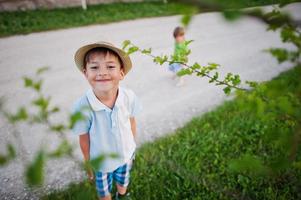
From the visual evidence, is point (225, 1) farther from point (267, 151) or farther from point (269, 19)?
point (267, 151)

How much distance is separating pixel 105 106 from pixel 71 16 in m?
8.03

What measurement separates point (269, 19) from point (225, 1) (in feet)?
1.06

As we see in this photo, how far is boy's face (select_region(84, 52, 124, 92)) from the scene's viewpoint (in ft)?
6.67

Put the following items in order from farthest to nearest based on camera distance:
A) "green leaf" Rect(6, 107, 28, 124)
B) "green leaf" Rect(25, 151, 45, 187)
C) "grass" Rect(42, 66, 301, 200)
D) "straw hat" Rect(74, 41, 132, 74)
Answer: "grass" Rect(42, 66, 301, 200) → "straw hat" Rect(74, 41, 132, 74) → "green leaf" Rect(6, 107, 28, 124) → "green leaf" Rect(25, 151, 45, 187)

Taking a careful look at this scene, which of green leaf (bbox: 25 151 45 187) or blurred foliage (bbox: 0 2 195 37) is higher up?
green leaf (bbox: 25 151 45 187)

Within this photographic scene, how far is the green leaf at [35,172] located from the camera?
66 cm

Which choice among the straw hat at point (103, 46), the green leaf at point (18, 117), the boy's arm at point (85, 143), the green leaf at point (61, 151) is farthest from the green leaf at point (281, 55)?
the boy's arm at point (85, 143)

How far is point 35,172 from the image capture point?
2.17 feet

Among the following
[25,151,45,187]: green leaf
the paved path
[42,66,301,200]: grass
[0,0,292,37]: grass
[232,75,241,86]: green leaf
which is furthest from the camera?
[0,0,292,37]: grass

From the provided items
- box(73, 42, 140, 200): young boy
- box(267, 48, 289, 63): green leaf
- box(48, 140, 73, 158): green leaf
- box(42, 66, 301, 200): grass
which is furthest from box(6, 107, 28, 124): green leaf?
box(42, 66, 301, 200): grass

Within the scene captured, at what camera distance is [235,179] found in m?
3.21

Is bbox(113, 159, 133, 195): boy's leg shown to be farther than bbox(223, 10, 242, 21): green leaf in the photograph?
Yes

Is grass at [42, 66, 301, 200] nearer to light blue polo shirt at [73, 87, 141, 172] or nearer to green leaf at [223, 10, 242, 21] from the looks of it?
light blue polo shirt at [73, 87, 141, 172]

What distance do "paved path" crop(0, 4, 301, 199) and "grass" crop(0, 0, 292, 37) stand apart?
0.40m
